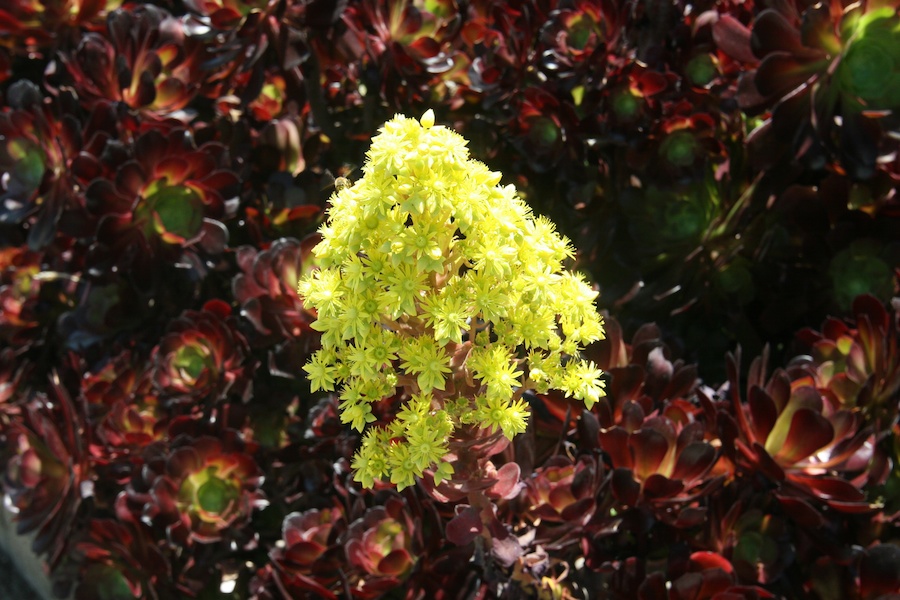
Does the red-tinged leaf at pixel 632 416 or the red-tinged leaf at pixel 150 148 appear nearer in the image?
the red-tinged leaf at pixel 632 416

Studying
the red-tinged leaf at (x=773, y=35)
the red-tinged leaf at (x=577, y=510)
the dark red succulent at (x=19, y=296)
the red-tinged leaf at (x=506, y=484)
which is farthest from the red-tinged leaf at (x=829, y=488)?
the dark red succulent at (x=19, y=296)

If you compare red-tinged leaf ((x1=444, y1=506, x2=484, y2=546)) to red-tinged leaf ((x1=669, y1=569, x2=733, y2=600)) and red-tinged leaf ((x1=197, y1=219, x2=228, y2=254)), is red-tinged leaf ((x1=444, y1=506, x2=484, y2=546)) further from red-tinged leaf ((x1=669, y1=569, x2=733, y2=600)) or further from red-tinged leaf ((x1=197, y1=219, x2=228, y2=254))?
red-tinged leaf ((x1=197, y1=219, x2=228, y2=254))

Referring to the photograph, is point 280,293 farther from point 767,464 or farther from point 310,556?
point 767,464

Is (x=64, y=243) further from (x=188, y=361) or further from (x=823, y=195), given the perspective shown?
(x=823, y=195)

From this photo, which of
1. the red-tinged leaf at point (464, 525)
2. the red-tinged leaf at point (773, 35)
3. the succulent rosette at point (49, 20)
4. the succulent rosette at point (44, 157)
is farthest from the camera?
the succulent rosette at point (49, 20)

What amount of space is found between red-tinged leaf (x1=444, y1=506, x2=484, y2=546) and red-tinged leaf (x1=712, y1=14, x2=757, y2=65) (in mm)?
1084

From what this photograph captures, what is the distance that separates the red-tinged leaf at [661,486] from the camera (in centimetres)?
141

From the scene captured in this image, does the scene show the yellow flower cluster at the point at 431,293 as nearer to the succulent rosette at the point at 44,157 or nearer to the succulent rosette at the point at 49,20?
the succulent rosette at the point at 44,157

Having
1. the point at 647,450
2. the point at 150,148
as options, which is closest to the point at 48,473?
the point at 150,148

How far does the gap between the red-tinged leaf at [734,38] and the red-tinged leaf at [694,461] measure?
2.64 ft

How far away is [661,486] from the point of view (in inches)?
55.7

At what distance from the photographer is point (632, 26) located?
187cm

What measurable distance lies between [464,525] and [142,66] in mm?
1423

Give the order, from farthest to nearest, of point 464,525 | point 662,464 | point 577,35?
point 577,35 < point 662,464 < point 464,525
